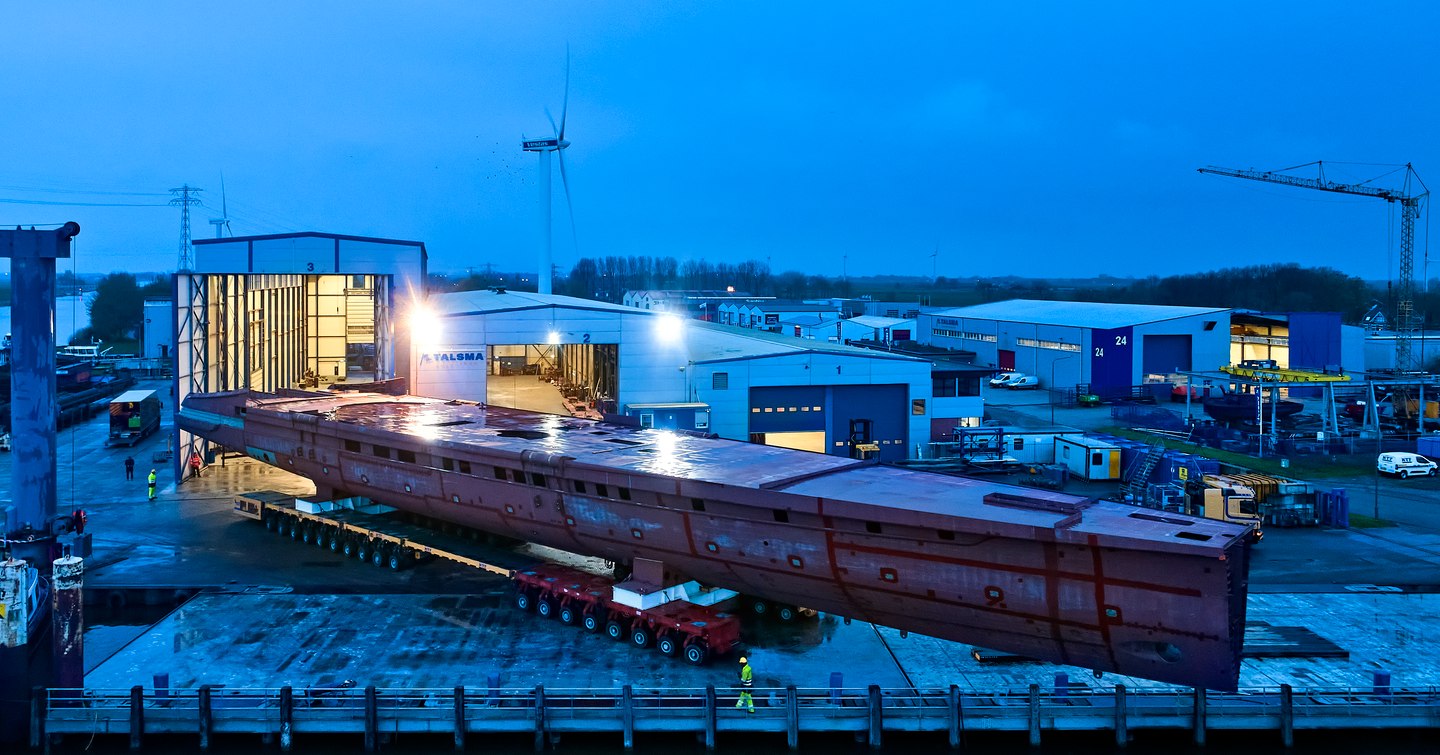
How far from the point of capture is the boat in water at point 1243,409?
56.9m

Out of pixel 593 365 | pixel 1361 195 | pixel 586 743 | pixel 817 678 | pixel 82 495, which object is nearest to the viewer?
pixel 586 743

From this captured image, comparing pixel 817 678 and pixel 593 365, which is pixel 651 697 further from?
pixel 593 365

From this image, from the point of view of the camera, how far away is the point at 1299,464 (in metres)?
46.7

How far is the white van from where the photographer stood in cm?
4403

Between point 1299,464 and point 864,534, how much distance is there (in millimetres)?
35295

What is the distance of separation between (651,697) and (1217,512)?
22.3m

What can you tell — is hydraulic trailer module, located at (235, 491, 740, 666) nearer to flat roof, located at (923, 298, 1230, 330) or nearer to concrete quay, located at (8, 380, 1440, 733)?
concrete quay, located at (8, 380, 1440, 733)

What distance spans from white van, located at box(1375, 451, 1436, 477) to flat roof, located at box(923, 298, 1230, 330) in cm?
2617

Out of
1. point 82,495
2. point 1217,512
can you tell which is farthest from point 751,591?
point 82,495

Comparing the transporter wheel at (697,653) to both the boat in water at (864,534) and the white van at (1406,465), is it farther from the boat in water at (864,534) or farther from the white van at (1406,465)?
the white van at (1406,465)

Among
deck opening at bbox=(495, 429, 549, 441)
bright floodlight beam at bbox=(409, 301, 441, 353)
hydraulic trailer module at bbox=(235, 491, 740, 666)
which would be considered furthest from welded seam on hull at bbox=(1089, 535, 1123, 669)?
bright floodlight beam at bbox=(409, 301, 441, 353)

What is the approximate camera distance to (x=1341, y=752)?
1806cm

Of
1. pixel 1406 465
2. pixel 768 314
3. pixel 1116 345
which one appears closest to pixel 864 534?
pixel 1406 465

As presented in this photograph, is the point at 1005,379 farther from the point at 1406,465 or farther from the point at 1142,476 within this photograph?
the point at 1142,476
